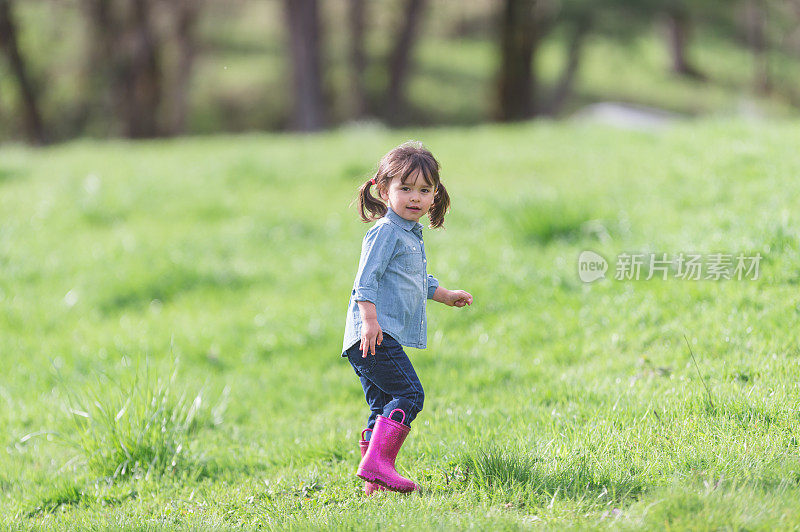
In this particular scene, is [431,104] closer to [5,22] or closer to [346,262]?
[5,22]

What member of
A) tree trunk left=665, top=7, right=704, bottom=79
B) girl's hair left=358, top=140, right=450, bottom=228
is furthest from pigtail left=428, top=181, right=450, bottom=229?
tree trunk left=665, top=7, right=704, bottom=79

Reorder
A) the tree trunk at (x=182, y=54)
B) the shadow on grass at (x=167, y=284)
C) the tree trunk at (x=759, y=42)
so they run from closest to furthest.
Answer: the shadow on grass at (x=167, y=284)
the tree trunk at (x=182, y=54)
the tree trunk at (x=759, y=42)

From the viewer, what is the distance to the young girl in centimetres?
334

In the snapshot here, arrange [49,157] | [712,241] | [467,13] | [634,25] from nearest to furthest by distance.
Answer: [712,241] → [49,157] → [634,25] → [467,13]

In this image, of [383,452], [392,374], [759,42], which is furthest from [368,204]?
[759,42]

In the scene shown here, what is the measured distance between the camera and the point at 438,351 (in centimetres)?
607

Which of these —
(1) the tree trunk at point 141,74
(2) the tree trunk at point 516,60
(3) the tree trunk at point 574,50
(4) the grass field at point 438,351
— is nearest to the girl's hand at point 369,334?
(4) the grass field at point 438,351

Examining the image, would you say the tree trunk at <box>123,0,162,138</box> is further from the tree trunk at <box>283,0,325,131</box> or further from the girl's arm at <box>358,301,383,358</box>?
the girl's arm at <box>358,301,383,358</box>

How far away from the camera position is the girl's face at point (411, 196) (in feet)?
11.1

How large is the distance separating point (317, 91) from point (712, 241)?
615 inches

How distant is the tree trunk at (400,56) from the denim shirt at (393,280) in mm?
23149

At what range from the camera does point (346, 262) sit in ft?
28.1

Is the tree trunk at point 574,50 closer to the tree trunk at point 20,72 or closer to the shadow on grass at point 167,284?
the shadow on grass at point 167,284

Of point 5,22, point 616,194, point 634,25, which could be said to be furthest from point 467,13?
point 616,194
